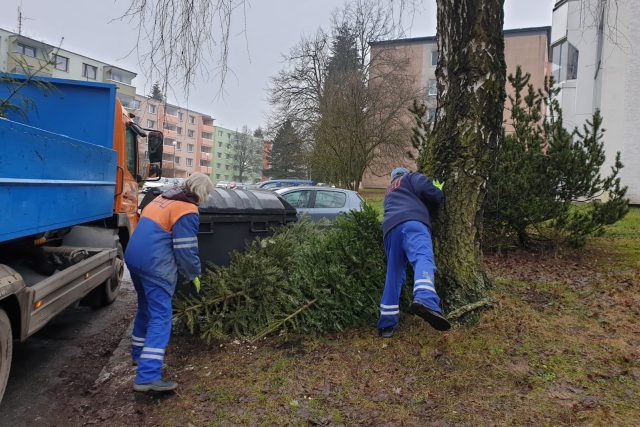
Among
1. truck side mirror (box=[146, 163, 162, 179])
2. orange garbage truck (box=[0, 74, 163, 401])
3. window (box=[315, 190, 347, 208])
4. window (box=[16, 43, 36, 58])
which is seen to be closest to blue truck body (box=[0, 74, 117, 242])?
orange garbage truck (box=[0, 74, 163, 401])

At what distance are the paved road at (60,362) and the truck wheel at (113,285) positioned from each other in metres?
0.13

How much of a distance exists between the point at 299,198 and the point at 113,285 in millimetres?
4791

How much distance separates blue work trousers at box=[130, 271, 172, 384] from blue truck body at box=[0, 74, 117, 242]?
2.89ft

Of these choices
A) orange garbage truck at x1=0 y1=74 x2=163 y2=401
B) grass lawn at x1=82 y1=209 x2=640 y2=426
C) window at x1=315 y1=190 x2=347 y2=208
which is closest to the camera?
grass lawn at x1=82 y1=209 x2=640 y2=426

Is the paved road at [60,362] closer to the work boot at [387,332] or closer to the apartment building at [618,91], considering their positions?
the work boot at [387,332]

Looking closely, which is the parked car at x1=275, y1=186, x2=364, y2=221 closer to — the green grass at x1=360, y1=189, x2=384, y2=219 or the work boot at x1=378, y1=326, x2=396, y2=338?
the green grass at x1=360, y1=189, x2=384, y2=219

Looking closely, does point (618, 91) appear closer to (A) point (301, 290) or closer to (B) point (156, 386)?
(A) point (301, 290)

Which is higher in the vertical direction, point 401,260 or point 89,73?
point 89,73

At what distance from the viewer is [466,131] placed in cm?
396

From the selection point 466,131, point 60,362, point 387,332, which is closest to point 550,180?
point 466,131

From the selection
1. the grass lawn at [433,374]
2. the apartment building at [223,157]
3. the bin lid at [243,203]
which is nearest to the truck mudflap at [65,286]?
the grass lawn at [433,374]

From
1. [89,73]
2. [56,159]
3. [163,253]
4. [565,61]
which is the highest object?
[89,73]

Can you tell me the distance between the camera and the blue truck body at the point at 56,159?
10.2ft

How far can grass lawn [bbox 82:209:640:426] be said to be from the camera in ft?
9.39
